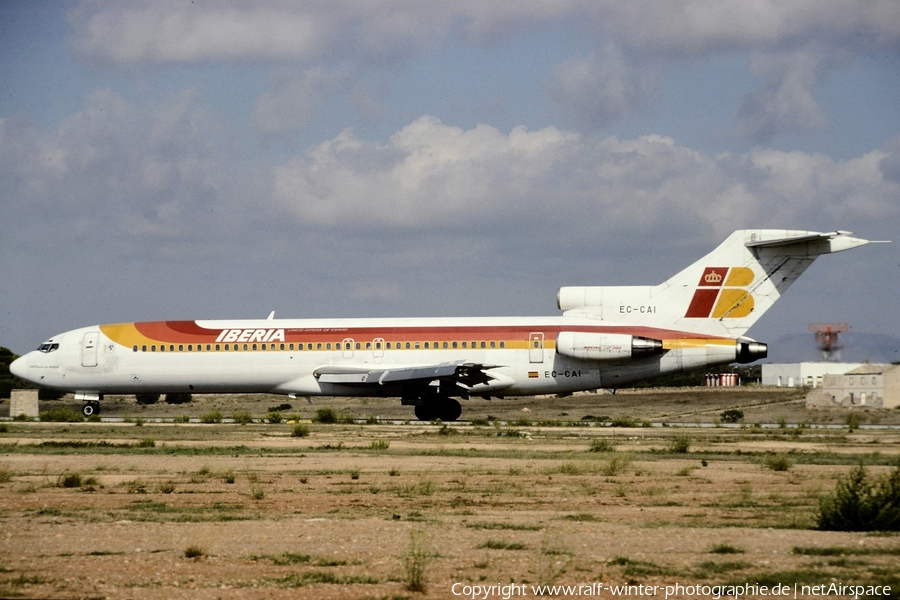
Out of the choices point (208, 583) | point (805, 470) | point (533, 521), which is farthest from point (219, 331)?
point (208, 583)

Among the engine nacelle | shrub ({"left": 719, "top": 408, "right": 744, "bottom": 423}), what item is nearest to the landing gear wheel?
the engine nacelle

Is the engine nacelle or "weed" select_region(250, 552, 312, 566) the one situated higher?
the engine nacelle

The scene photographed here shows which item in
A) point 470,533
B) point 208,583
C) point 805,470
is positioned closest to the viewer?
point 208,583

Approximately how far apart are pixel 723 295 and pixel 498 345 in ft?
25.9

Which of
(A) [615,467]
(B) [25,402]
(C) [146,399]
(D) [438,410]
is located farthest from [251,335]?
(C) [146,399]

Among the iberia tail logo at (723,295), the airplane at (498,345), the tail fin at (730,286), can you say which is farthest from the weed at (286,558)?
the iberia tail logo at (723,295)

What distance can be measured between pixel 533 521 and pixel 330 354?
80.8 feet

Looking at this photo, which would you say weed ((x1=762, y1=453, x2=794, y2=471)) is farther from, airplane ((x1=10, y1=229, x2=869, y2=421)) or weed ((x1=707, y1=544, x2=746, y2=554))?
airplane ((x1=10, y1=229, x2=869, y2=421))

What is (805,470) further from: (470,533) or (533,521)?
(470,533)

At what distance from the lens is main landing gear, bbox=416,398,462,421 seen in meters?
37.9

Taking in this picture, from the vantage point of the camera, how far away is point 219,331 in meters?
39.2

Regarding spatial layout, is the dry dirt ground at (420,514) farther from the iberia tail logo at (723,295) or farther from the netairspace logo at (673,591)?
the iberia tail logo at (723,295)

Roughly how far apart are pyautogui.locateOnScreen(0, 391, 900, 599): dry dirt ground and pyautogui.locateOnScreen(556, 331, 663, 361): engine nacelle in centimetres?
590

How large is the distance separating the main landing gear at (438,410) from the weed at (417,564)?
25.8 m
